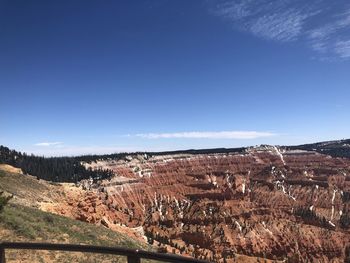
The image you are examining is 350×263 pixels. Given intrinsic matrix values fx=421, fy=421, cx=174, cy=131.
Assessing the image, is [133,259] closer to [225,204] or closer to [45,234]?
[45,234]

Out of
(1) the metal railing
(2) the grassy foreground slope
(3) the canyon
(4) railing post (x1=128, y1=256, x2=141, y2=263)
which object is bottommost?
(3) the canyon

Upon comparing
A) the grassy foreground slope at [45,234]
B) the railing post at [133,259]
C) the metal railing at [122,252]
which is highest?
the metal railing at [122,252]

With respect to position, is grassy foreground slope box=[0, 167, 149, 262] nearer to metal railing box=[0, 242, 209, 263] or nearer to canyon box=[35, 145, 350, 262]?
metal railing box=[0, 242, 209, 263]

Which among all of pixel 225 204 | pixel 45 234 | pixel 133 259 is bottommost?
pixel 225 204

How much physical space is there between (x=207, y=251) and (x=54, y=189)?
1533 inches

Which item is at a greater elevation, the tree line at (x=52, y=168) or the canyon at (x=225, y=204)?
the tree line at (x=52, y=168)

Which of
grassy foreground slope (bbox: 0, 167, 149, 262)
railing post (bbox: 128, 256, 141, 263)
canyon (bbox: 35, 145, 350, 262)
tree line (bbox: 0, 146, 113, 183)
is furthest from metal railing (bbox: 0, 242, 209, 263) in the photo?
tree line (bbox: 0, 146, 113, 183)

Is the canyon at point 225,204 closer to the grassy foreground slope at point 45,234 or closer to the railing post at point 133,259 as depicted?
the grassy foreground slope at point 45,234

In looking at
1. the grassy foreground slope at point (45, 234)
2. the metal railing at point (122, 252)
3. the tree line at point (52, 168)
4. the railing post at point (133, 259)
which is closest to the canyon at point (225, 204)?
the tree line at point (52, 168)

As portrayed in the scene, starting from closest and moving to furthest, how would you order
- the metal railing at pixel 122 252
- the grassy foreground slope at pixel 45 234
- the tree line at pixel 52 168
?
the metal railing at pixel 122 252
the grassy foreground slope at pixel 45 234
the tree line at pixel 52 168

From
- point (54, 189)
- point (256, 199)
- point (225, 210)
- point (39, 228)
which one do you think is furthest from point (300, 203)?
point (39, 228)

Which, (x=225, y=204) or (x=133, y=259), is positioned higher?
(x=133, y=259)

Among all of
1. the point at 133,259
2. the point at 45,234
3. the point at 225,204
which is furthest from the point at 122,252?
the point at 225,204

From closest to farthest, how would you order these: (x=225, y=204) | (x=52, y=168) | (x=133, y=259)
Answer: (x=133, y=259)
(x=52, y=168)
(x=225, y=204)
